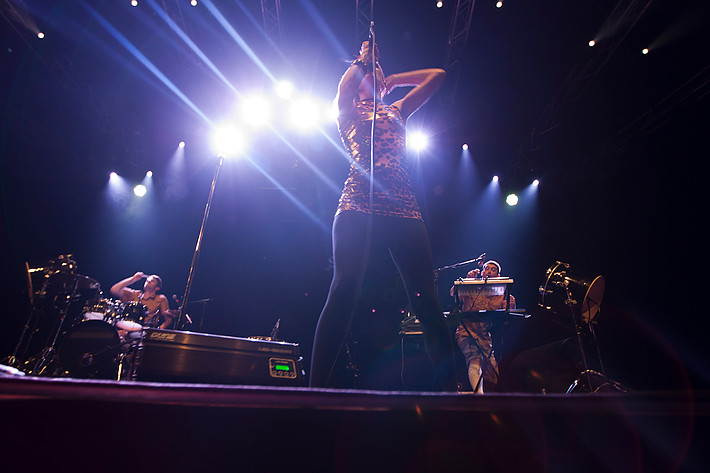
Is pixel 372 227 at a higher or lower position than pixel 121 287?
lower

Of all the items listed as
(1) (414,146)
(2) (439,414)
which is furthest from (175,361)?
(1) (414,146)

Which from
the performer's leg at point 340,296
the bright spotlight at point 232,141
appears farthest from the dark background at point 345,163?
the performer's leg at point 340,296

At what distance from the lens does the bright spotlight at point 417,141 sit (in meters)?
7.68

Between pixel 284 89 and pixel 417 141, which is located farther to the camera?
pixel 417 141

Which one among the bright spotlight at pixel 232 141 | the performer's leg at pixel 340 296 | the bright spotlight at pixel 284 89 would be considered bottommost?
the performer's leg at pixel 340 296

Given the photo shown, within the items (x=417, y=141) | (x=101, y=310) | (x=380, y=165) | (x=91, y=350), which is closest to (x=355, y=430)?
(x=380, y=165)

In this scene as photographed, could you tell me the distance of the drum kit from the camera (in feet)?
12.4

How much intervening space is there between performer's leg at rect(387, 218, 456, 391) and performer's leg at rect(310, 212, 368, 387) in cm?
18

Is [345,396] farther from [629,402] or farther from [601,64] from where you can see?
[601,64]

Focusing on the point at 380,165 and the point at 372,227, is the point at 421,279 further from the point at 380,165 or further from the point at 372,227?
the point at 380,165

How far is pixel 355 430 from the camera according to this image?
47cm

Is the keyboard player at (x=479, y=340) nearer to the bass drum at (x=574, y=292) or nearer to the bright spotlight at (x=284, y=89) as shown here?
the bass drum at (x=574, y=292)

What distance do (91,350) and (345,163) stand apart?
240 inches

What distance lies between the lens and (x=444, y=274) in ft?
26.1
